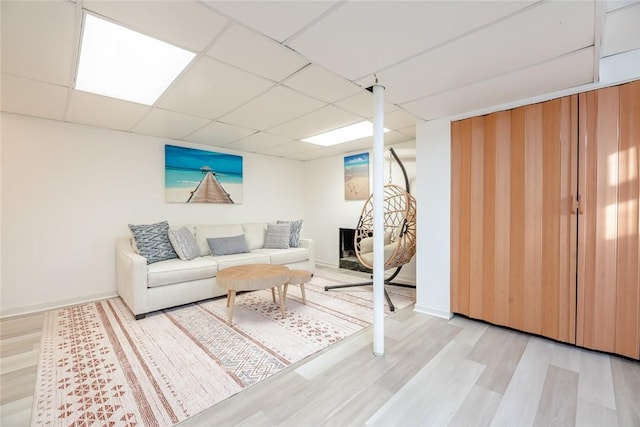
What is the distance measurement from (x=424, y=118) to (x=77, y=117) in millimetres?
3883

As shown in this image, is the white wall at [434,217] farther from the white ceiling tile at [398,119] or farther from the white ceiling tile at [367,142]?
the white ceiling tile at [367,142]

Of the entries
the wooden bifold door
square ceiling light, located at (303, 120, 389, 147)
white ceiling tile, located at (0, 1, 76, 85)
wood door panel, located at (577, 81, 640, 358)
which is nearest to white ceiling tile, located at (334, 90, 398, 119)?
square ceiling light, located at (303, 120, 389, 147)

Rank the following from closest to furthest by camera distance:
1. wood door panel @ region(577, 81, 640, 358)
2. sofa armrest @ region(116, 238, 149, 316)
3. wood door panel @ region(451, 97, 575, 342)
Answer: wood door panel @ region(577, 81, 640, 358) < wood door panel @ region(451, 97, 575, 342) < sofa armrest @ region(116, 238, 149, 316)

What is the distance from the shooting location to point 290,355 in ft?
6.76

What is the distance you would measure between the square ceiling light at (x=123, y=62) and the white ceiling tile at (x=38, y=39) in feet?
0.27

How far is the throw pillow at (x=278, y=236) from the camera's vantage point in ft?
14.5

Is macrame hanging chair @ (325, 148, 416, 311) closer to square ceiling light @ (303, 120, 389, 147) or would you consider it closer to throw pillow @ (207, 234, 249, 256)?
square ceiling light @ (303, 120, 389, 147)

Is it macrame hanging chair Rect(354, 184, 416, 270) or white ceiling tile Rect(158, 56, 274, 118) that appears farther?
macrame hanging chair Rect(354, 184, 416, 270)

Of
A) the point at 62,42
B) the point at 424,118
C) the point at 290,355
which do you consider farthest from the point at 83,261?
the point at 424,118

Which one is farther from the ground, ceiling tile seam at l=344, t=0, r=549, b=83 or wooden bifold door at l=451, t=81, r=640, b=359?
ceiling tile seam at l=344, t=0, r=549, b=83

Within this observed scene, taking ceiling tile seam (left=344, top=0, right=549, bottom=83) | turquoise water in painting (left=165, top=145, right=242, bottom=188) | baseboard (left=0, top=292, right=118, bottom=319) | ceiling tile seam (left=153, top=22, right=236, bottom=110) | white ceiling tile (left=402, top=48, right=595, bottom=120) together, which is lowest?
baseboard (left=0, top=292, right=118, bottom=319)

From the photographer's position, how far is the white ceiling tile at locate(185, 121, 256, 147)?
3.43m

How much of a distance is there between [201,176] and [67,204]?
1.63 metres

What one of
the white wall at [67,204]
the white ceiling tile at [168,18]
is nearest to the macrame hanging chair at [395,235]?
the white ceiling tile at [168,18]
